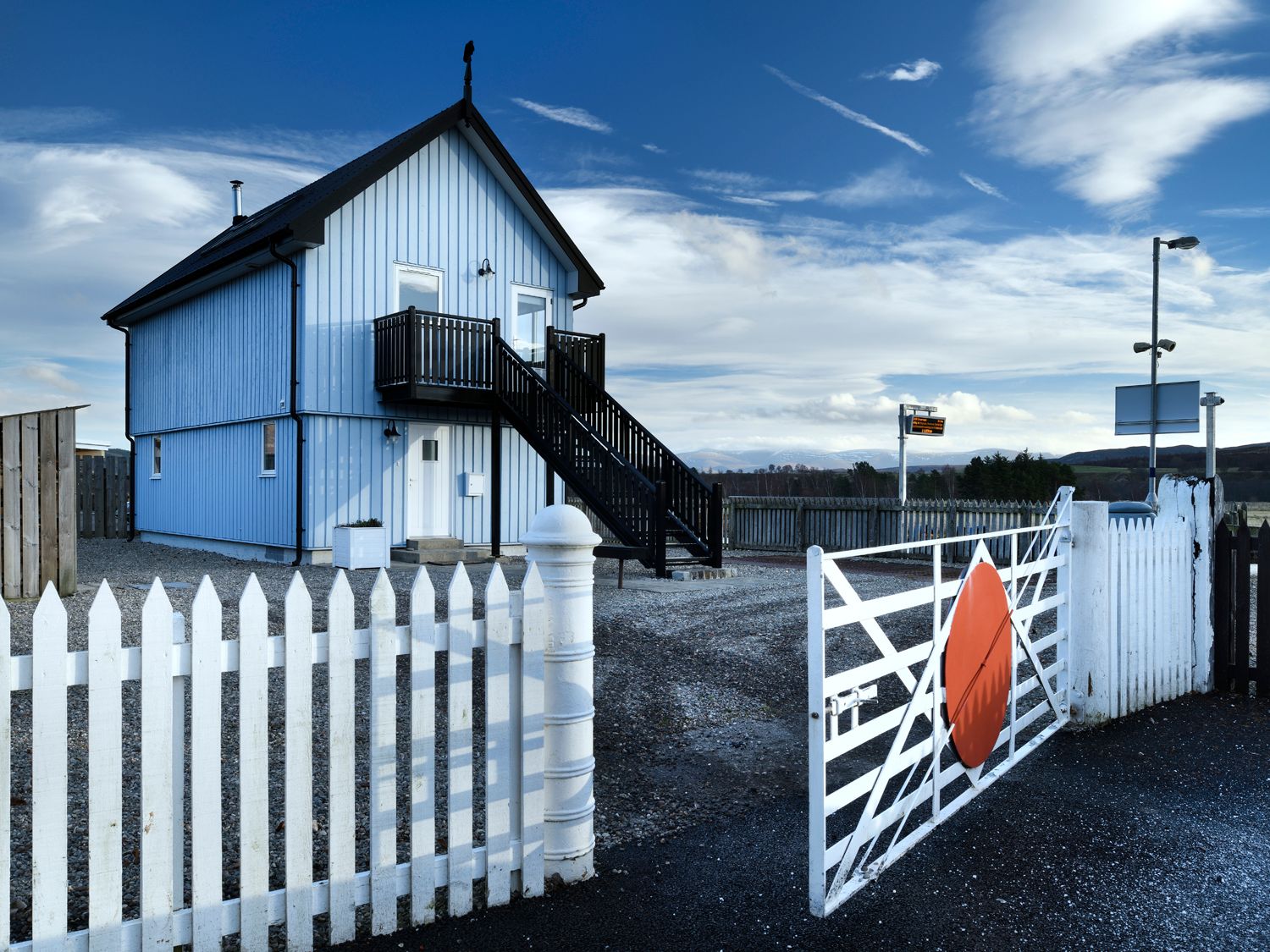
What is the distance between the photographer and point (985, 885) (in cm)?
389

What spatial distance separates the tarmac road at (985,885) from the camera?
3.45m

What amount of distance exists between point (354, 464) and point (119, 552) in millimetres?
6007

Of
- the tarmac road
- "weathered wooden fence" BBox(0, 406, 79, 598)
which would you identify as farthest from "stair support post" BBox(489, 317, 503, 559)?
the tarmac road

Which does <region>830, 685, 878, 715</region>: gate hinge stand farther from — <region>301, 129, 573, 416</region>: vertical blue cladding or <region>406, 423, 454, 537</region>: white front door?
<region>406, 423, 454, 537</region>: white front door

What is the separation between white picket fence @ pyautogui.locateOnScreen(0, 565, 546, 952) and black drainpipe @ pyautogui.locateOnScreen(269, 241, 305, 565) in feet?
45.5

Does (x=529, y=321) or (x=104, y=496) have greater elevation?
(x=529, y=321)

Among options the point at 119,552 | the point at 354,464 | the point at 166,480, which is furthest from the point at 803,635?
the point at 166,480

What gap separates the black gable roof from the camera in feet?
53.5

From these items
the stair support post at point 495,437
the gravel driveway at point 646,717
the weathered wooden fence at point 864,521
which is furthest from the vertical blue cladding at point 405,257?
the weathered wooden fence at point 864,521

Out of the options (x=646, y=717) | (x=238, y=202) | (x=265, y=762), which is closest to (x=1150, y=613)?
(x=646, y=717)

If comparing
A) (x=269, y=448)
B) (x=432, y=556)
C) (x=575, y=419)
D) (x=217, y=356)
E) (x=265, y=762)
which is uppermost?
(x=217, y=356)

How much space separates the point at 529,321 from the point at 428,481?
4075mm

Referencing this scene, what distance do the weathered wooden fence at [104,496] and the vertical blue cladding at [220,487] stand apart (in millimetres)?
697

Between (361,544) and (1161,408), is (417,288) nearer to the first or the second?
(361,544)
